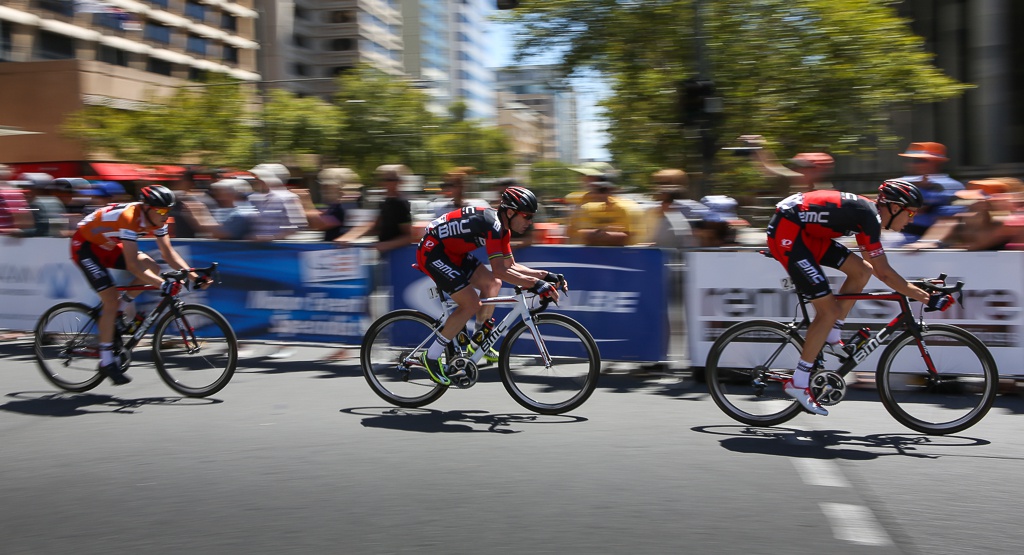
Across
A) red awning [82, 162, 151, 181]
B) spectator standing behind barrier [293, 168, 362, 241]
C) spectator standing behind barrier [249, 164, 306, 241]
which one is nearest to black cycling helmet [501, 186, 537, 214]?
→ spectator standing behind barrier [293, 168, 362, 241]

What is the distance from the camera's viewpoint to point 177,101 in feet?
116

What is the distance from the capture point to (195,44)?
61.2m

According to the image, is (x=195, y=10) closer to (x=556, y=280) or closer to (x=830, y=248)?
(x=556, y=280)

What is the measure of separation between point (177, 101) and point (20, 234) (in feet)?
84.4

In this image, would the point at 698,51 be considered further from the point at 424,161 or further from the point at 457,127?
the point at 424,161

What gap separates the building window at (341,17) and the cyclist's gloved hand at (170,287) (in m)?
85.5

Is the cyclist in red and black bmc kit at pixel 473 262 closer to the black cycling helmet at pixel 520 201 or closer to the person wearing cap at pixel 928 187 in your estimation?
the black cycling helmet at pixel 520 201

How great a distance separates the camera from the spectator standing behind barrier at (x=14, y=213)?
36.8ft

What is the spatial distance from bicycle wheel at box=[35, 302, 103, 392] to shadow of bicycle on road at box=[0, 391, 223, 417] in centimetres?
14

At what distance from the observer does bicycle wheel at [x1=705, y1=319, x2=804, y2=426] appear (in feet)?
22.1

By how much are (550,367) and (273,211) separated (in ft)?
14.0

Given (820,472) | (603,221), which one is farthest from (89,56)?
(820,472)

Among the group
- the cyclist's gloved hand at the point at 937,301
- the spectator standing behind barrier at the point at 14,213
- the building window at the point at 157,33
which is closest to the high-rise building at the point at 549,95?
the spectator standing behind barrier at the point at 14,213

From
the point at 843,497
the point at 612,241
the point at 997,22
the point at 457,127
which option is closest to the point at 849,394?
the point at 612,241
